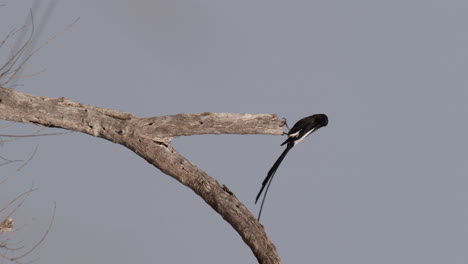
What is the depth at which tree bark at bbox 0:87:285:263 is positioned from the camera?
380 cm

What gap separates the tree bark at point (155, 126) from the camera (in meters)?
3.80

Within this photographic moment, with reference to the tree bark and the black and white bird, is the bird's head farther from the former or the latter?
the tree bark

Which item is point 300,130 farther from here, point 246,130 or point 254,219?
point 254,219

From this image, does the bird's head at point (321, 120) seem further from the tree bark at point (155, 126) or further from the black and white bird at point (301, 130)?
the tree bark at point (155, 126)

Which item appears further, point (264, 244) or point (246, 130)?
point (246, 130)

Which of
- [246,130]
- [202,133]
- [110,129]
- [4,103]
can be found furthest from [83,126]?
[246,130]

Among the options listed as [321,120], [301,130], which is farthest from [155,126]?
[321,120]

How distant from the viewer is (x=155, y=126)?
155 inches

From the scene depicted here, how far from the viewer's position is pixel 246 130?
3.93 m

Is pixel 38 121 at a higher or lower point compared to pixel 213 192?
higher

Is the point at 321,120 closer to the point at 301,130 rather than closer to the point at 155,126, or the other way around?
the point at 301,130

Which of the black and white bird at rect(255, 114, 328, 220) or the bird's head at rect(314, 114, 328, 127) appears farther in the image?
the bird's head at rect(314, 114, 328, 127)

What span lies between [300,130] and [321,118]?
7.2 inches

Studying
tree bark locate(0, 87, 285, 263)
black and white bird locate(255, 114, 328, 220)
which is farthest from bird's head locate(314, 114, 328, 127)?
tree bark locate(0, 87, 285, 263)
